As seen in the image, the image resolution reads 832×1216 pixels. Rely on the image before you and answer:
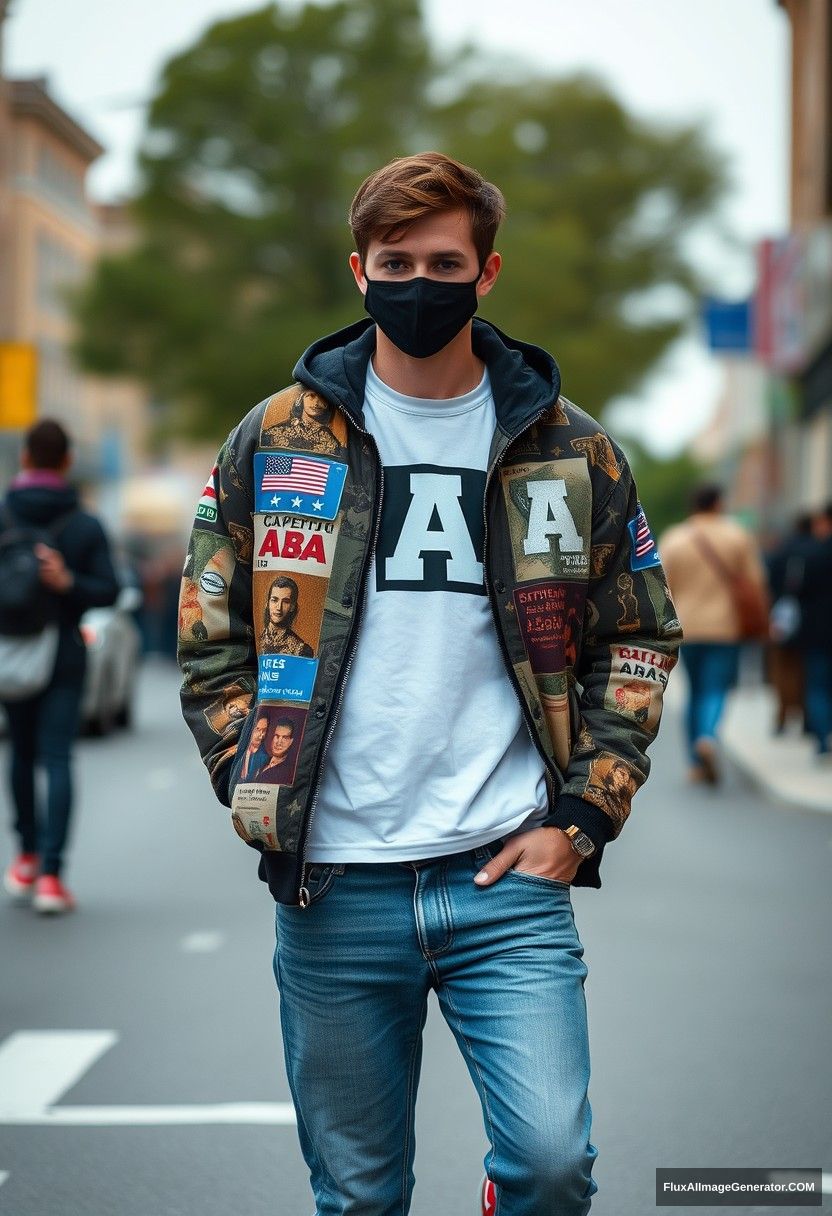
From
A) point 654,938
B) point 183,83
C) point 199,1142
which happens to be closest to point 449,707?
point 199,1142

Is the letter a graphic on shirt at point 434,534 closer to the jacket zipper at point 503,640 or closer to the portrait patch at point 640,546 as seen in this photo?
the jacket zipper at point 503,640

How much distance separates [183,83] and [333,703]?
4327 cm

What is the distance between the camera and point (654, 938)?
7574 mm

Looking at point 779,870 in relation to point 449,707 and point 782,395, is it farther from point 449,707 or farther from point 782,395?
point 782,395

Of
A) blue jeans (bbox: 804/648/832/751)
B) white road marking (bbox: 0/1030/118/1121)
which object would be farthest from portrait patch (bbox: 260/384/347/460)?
blue jeans (bbox: 804/648/832/751)

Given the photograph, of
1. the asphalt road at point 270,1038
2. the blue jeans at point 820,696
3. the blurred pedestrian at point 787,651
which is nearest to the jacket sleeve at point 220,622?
the asphalt road at point 270,1038

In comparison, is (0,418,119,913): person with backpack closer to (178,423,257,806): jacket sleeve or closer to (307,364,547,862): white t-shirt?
(178,423,257,806): jacket sleeve

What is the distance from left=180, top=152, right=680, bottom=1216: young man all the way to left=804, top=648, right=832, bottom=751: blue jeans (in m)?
11.7

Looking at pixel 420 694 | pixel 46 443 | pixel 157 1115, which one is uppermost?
pixel 46 443

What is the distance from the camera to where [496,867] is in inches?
116

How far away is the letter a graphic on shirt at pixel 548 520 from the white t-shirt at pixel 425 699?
0.08 meters

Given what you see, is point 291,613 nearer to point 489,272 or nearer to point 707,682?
point 489,272

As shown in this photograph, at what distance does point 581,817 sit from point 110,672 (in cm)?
1431

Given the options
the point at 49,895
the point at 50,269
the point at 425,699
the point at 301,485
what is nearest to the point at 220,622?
the point at 301,485
